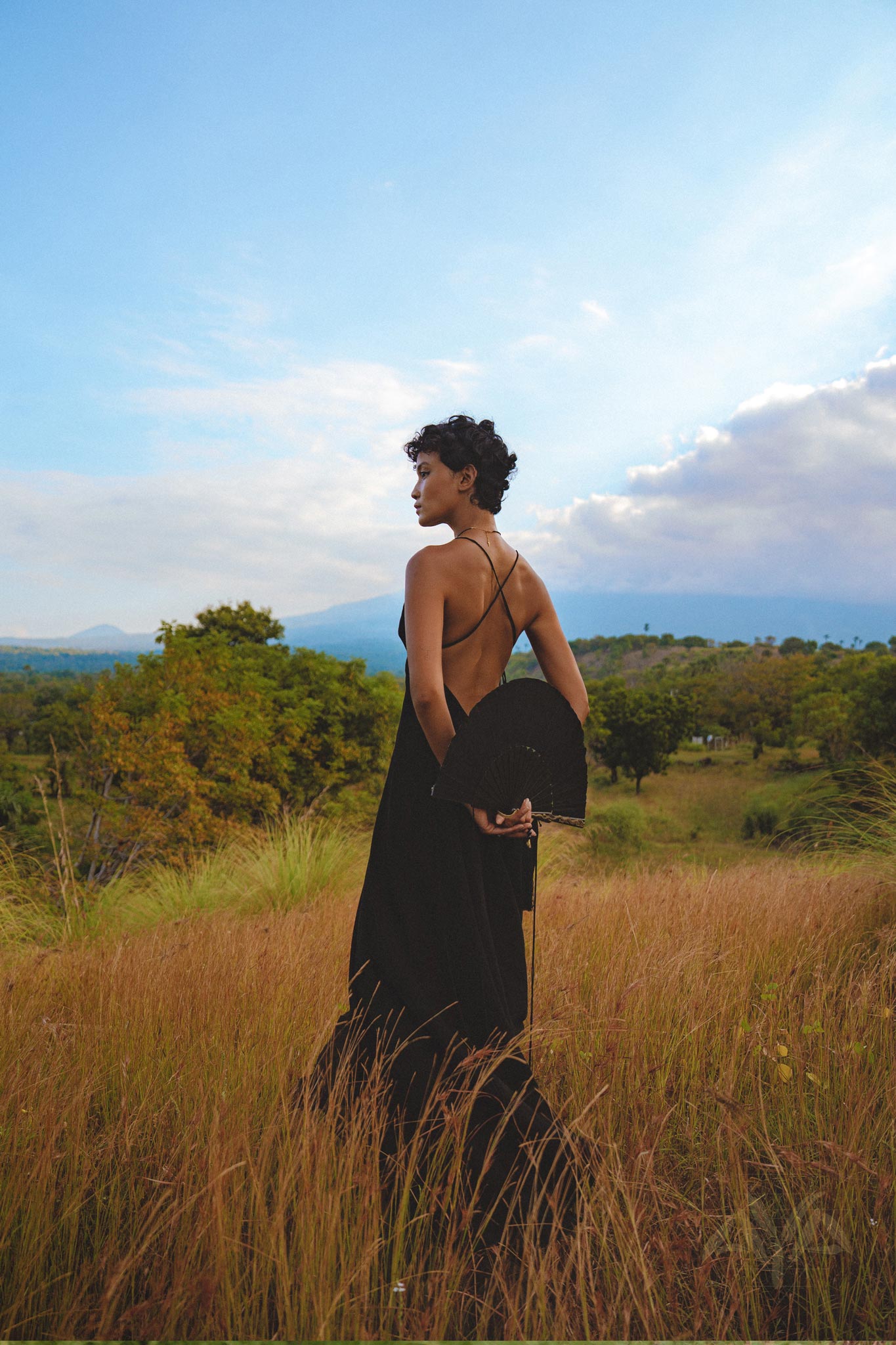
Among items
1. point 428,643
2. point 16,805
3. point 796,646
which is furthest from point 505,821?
point 796,646

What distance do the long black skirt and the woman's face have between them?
0.60 meters

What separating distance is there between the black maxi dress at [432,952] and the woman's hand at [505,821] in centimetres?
7

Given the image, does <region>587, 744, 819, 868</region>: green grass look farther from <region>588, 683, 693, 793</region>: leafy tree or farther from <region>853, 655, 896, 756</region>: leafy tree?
<region>853, 655, 896, 756</region>: leafy tree

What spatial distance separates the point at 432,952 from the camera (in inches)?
89.5

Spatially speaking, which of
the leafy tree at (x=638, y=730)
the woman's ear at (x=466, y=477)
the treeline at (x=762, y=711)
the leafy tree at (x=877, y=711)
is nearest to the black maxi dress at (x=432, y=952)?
the woman's ear at (x=466, y=477)

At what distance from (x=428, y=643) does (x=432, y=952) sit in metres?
0.94

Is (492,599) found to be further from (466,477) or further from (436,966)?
(436,966)

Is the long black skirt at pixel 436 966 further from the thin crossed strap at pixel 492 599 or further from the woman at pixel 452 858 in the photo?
the thin crossed strap at pixel 492 599

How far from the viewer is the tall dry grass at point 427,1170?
4.85 feet

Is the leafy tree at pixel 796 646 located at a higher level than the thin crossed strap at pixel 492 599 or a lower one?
higher

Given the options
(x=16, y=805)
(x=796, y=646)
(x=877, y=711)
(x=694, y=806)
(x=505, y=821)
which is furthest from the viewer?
(x=796, y=646)

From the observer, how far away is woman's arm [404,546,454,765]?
2.12 meters

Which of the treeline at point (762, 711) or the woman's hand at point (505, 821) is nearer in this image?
the woman's hand at point (505, 821)

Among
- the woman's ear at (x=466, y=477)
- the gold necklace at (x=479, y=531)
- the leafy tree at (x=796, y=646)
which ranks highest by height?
the leafy tree at (x=796, y=646)
